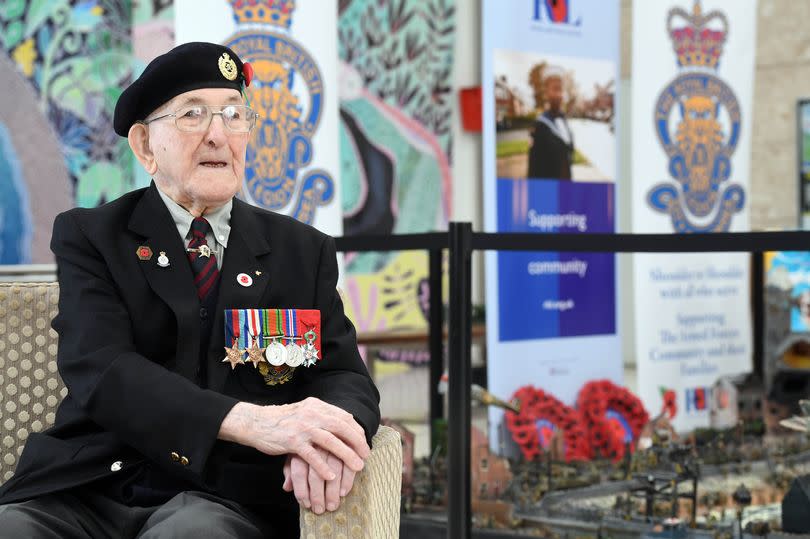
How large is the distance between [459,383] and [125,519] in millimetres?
1582

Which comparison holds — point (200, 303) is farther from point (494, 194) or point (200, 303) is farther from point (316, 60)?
point (494, 194)

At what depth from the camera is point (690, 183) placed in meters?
4.96

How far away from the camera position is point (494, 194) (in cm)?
471

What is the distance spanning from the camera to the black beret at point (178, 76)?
6.22 feet

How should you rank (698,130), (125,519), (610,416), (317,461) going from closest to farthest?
(317,461), (125,519), (610,416), (698,130)

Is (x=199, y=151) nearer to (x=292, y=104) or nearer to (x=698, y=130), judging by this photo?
(x=292, y=104)

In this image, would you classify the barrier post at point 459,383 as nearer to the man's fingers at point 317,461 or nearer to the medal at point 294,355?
the medal at point 294,355

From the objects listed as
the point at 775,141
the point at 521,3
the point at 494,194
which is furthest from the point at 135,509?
the point at 775,141

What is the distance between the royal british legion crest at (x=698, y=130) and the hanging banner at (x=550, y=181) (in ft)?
1.02

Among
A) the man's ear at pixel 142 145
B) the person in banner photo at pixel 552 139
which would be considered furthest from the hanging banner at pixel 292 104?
the man's ear at pixel 142 145

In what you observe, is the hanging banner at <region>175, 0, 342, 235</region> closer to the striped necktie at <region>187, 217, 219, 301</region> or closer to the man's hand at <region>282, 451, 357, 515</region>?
the striped necktie at <region>187, 217, 219, 301</region>

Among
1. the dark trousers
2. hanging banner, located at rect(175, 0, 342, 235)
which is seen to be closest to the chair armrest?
the dark trousers

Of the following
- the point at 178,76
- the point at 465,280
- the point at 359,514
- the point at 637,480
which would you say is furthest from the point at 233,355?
the point at 637,480

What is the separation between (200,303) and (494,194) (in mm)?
2925
